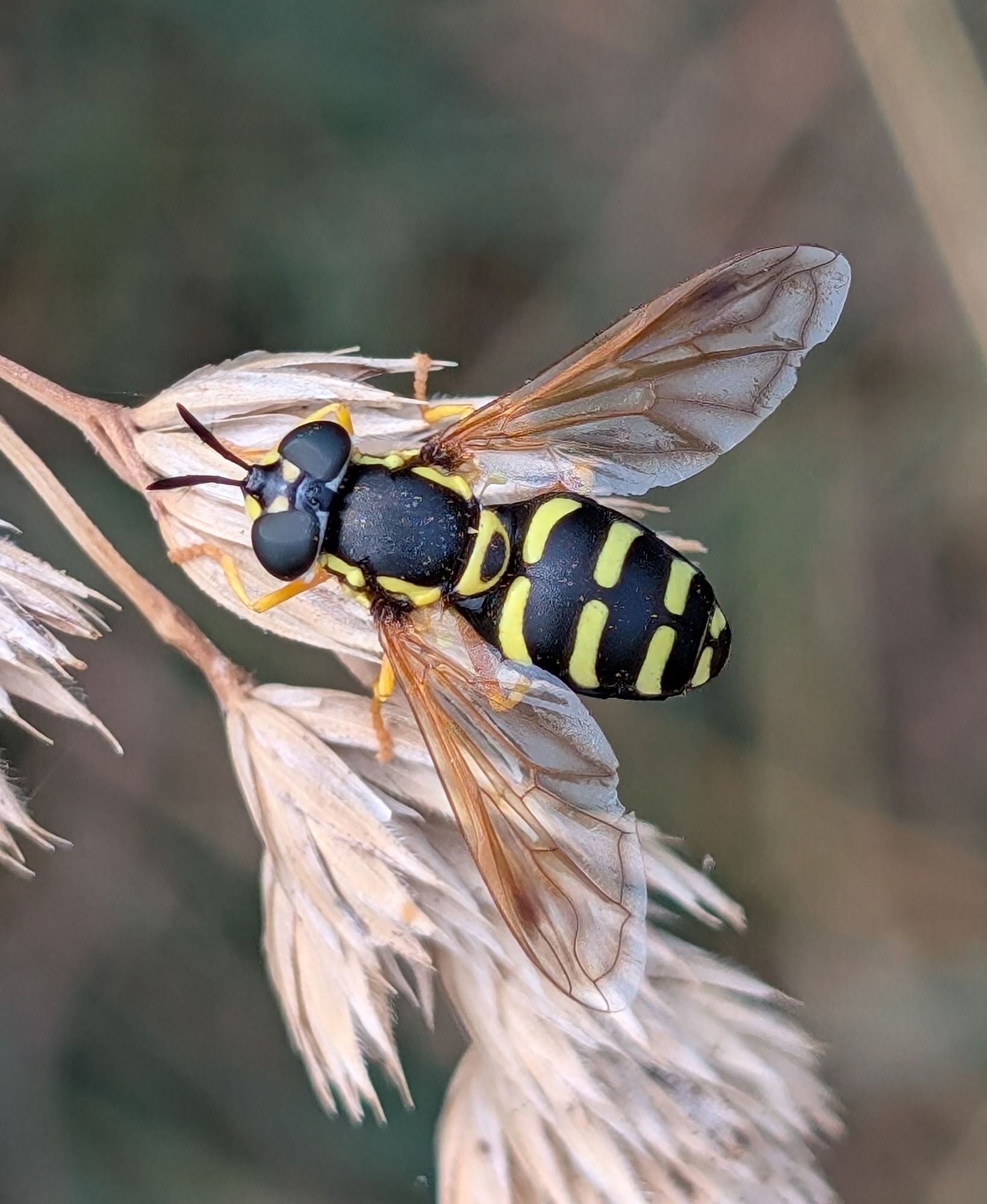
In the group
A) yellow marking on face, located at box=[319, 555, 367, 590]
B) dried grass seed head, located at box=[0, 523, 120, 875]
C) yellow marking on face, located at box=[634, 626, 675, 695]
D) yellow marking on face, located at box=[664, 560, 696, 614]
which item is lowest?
dried grass seed head, located at box=[0, 523, 120, 875]

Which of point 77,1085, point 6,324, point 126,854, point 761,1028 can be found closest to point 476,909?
point 761,1028

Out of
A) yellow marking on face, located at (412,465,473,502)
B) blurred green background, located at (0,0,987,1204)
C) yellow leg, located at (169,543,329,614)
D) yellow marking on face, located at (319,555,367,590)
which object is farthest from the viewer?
blurred green background, located at (0,0,987,1204)

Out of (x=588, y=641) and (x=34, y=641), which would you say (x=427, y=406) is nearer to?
(x=588, y=641)

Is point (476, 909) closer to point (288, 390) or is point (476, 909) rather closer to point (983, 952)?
point (288, 390)

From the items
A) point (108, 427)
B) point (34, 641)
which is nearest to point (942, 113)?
point (108, 427)

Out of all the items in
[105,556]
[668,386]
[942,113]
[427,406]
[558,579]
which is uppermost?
[942,113]

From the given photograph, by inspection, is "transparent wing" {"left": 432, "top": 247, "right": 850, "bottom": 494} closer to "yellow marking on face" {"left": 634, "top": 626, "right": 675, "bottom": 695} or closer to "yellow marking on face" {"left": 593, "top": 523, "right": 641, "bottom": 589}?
"yellow marking on face" {"left": 593, "top": 523, "right": 641, "bottom": 589}

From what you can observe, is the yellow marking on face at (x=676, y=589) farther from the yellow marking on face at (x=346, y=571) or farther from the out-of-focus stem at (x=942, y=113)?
the out-of-focus stem at (x=942, y=113)

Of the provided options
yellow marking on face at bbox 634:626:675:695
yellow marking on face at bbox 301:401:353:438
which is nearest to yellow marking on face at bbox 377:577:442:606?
yellow marking on face at bbox 301:401:353:438
